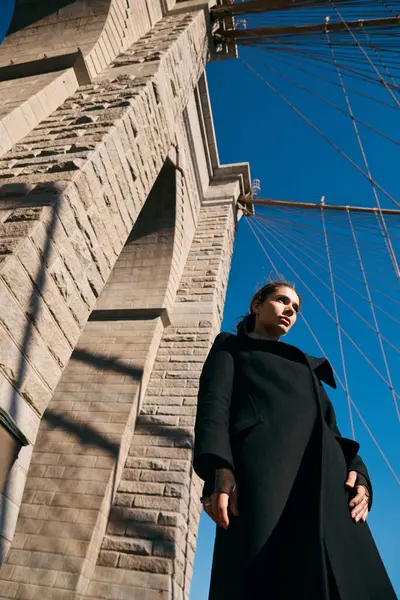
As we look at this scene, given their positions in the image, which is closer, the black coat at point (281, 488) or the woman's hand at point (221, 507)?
the black coat at point (281, 488)

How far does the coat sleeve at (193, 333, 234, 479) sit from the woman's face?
0.25 meters

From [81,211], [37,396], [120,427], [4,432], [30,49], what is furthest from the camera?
[30,49]

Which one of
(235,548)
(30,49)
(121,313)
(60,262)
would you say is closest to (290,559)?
(235,548)

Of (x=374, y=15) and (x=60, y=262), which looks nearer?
(x=60, y=262)

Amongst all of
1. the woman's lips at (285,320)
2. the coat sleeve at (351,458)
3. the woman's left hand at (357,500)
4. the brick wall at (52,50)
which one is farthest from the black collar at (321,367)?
the brick wall at (52,50)

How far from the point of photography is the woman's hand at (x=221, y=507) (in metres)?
1.33

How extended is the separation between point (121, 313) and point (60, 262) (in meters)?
3.16

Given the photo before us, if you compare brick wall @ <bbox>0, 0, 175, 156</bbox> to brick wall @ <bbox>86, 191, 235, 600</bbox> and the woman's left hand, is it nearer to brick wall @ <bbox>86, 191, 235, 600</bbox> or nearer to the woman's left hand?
brick wall @ <bbox>86, 191, 235, 600</bbox>

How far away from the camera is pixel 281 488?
1.37 m

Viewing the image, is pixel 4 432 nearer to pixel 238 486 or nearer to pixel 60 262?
pixel 60 262

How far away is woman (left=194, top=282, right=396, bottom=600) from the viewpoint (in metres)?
1.23

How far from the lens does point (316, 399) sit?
1.71 m

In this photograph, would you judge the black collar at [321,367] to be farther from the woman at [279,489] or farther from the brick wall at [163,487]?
the brick wall at [163,487]

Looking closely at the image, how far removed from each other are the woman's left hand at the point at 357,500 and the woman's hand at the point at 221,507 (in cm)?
44
